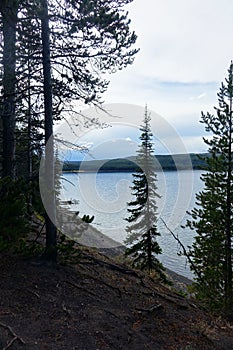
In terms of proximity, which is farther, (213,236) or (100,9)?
(213,236)

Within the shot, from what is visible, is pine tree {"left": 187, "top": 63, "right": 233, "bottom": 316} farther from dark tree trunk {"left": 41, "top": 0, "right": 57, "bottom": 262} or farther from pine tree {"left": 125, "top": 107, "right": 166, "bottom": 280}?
dark tree trunk {"left": 41, "top": 0, "right": 57, "bottom": 262}

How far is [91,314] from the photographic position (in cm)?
621

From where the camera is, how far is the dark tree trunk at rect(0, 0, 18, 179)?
6.75 metres

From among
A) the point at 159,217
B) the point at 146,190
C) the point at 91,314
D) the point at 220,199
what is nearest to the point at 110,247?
the point at 159,217

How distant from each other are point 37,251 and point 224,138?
10.9 meters

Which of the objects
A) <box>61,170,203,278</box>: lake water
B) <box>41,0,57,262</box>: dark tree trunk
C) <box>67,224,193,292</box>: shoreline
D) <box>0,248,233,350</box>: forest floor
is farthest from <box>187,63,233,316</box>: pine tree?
<box>41,0,57,262</box>: dark tree trunk

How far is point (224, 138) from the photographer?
15055 mm

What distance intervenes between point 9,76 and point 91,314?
5517 millimetres

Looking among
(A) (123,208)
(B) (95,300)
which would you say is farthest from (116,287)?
(A) (123,208)

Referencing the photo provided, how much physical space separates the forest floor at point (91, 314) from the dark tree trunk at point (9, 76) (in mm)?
3080

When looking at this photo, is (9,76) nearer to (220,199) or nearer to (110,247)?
(220,199)

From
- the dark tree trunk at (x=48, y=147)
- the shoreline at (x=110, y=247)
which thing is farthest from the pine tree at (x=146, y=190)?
the dark tree trunk at (x=48, y=147)

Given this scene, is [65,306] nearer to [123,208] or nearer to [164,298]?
[164,298]

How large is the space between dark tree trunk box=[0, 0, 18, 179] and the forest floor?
308 cm
